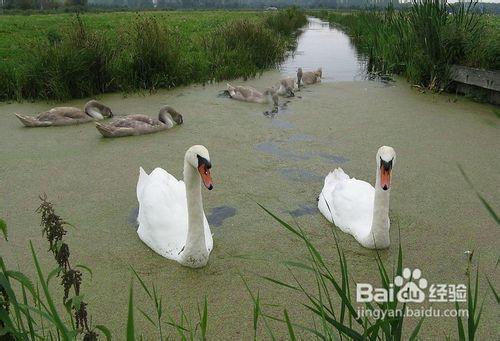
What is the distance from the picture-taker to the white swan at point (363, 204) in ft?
10.9

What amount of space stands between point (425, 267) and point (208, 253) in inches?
59.0

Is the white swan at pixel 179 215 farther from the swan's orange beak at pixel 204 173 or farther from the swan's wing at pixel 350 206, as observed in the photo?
the swan's wing at pixel 350 206

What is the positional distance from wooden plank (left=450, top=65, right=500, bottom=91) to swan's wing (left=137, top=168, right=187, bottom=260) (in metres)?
5.29

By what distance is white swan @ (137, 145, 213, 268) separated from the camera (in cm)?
322

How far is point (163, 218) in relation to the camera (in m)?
3.57

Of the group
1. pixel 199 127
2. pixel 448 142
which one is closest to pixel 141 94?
pixel 199 127

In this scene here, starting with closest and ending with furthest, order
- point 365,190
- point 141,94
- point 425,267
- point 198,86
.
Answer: point 425,267 < point 365,190 < point 141,94 < point 198,86

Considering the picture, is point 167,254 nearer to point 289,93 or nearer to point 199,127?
point 199,127

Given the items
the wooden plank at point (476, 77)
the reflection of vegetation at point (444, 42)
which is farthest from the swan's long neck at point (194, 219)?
the reflection of vegetation at point (444, 42)

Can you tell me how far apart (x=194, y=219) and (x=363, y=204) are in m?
1.42

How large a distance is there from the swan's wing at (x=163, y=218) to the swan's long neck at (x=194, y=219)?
0.55 feet

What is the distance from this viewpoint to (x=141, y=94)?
27.2 ft

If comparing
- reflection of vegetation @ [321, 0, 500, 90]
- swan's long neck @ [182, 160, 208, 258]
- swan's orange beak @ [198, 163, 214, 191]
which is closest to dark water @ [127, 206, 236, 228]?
swan's long neck @ [182, 160, 208, 258]

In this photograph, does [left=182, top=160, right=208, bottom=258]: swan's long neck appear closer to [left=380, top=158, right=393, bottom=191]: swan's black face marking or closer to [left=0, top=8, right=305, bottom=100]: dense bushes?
[left=380, top=158, right=393, bottom=191]: swan's black face marking
